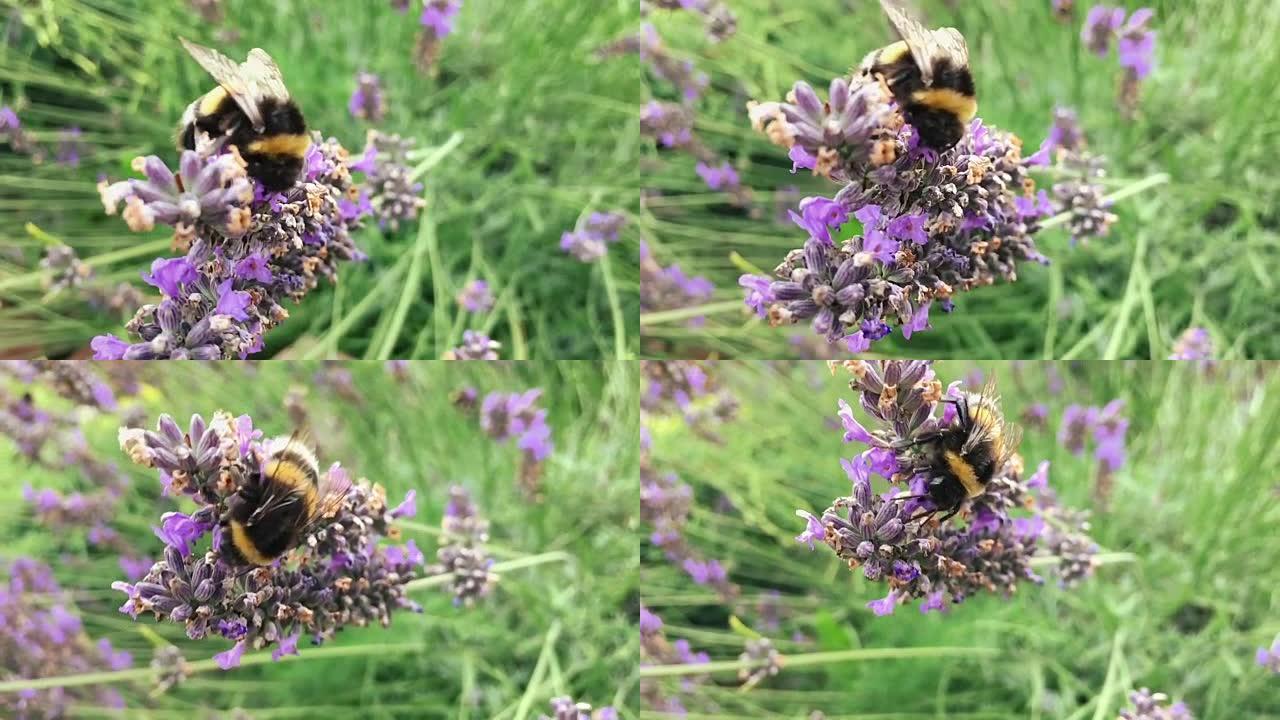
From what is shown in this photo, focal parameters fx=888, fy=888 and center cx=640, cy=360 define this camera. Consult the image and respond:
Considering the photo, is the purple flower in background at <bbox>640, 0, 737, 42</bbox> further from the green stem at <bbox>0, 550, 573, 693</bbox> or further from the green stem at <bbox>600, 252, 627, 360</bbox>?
the green stem at <bbox>0, 550, 573, 693</bbox>

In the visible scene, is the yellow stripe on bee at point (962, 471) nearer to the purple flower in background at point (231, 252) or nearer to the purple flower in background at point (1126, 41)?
the purple flower in background at point (231, 252)

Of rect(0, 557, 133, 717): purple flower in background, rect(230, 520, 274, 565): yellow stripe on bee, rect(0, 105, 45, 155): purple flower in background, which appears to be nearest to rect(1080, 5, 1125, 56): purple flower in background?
rect(230, 520, 274, 565): yellow stripe on bee

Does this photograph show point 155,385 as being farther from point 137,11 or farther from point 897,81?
point 897,81

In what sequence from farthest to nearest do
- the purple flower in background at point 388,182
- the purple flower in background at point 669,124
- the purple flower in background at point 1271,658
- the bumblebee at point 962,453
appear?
the purple flower in background at point 669,124 < the purple flower in background at point 1271,658 < the purple flower in background at point 388,182 < the bumblebee at point 962,453

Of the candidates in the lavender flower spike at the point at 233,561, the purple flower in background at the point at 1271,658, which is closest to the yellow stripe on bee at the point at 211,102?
the lavender flower spike at the point at 233,561

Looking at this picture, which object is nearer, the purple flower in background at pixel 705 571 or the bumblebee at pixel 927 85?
the bumblebee at pixel 927 85

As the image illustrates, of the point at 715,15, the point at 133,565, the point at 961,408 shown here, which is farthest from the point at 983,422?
the point at 133,565

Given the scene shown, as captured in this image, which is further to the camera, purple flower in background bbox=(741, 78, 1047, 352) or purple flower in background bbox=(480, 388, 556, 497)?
purple flower in background bbox=(480, 388, 556, 497)
